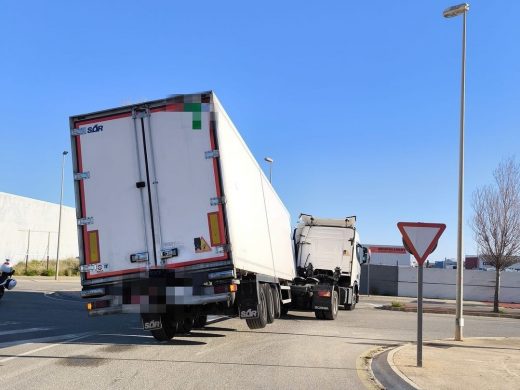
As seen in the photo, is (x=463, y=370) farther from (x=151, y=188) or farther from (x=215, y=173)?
(x=151, y=188)

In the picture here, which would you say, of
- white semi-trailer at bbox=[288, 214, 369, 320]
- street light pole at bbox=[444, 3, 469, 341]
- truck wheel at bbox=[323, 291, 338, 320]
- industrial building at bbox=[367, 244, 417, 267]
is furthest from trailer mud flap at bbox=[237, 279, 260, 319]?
industrial building at bbox=[367, 244, 417, 267]

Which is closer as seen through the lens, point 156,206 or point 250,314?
point 156,206

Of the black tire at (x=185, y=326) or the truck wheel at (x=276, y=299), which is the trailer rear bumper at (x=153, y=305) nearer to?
the black tire at (x=185, y=326)

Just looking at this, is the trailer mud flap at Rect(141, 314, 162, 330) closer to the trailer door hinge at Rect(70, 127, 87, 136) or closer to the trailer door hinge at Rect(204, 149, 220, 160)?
the trailer door hinge at Rect(204, 149, 220, 160)

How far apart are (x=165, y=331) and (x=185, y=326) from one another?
138cm

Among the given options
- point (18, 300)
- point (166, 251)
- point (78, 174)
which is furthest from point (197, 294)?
point (18, 300)

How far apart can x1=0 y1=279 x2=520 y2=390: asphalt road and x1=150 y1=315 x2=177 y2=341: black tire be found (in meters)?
0.22

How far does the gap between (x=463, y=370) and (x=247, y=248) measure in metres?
4.55

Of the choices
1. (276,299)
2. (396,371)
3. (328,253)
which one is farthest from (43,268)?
(396,371)

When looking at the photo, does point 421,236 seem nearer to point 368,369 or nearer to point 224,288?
point 368,369

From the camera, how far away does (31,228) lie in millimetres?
45969

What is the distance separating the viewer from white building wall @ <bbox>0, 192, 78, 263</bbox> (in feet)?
139

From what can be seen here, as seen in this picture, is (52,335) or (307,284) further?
(307,284)

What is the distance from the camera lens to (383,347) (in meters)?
12.6
